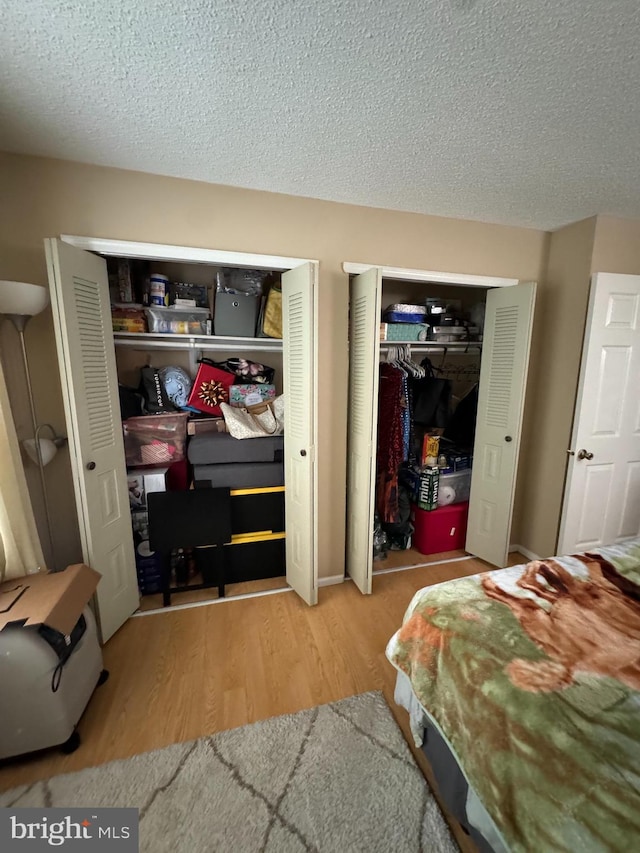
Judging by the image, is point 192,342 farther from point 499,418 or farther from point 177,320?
point 499,418

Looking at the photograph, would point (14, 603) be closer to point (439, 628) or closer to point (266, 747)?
point (266, 747)

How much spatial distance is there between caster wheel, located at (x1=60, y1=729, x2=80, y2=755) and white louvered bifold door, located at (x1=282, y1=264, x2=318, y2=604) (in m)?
1.19

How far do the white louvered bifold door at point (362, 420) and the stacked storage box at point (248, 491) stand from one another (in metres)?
0.49

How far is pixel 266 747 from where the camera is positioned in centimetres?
133

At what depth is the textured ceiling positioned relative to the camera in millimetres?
917

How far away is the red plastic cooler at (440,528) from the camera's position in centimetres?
268

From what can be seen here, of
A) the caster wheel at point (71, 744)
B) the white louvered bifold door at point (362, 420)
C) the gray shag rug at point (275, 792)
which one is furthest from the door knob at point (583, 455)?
the caster wheel at point (71, 744)

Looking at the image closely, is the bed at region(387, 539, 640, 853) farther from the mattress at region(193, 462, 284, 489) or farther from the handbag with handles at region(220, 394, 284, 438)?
the handbag with handles at region(220, 394, 284, 438)

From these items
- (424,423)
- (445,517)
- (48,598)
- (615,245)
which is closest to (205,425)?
(48,598)

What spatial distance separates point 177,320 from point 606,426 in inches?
117

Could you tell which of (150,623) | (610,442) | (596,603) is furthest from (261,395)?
(610,442)

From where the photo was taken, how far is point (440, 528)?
106 inches

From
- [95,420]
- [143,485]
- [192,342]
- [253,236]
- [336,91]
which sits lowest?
[143,485]

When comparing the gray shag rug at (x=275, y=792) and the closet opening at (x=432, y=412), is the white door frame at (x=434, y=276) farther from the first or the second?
the gray shag rug at (x=275, y=792)
